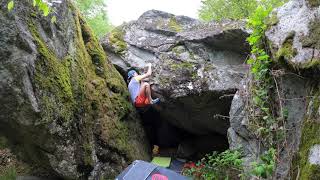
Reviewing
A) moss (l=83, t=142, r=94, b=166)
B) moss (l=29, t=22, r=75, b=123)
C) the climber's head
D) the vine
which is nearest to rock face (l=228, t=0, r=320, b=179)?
the vine

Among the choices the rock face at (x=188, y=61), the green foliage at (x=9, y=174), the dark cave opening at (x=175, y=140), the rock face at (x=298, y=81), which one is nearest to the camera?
the rock face at (x=298, y=81)

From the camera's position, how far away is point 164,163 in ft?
31.3

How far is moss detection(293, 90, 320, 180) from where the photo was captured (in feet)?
11.7

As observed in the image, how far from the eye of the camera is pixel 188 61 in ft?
31.4

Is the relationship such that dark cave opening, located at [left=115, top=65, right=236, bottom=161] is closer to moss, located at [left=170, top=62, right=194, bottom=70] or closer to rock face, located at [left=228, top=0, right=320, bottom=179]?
moss, located at [left=170, top=62, right=194, bottom=70]

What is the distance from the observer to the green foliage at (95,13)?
72.1ft

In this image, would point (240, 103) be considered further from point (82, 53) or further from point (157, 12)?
point (157, 12)

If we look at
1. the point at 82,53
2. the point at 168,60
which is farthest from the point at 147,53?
the point at 82,53

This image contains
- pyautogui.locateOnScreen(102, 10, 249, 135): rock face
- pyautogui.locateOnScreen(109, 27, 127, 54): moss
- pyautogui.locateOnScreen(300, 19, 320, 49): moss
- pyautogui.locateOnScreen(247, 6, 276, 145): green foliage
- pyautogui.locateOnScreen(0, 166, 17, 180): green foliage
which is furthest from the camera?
pyautogui.locateOnScreen(109, 27, 127, 54): moss

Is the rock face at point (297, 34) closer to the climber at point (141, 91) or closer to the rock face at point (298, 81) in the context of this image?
the rock face at point (298, 81)

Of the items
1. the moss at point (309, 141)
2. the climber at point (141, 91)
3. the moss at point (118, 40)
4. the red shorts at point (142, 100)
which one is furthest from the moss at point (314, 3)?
the moss at point (118, 40)

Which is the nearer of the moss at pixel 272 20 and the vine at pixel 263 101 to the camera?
the vine at pixel 263 101

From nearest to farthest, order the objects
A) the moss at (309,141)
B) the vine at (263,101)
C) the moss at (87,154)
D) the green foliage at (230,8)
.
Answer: the moss at (309,141) → the vine at (263,101) → the moss at (87,154) → the green foliage at (230,8)

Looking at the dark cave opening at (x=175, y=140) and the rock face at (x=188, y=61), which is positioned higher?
the rock face at (x=188, y=61)
